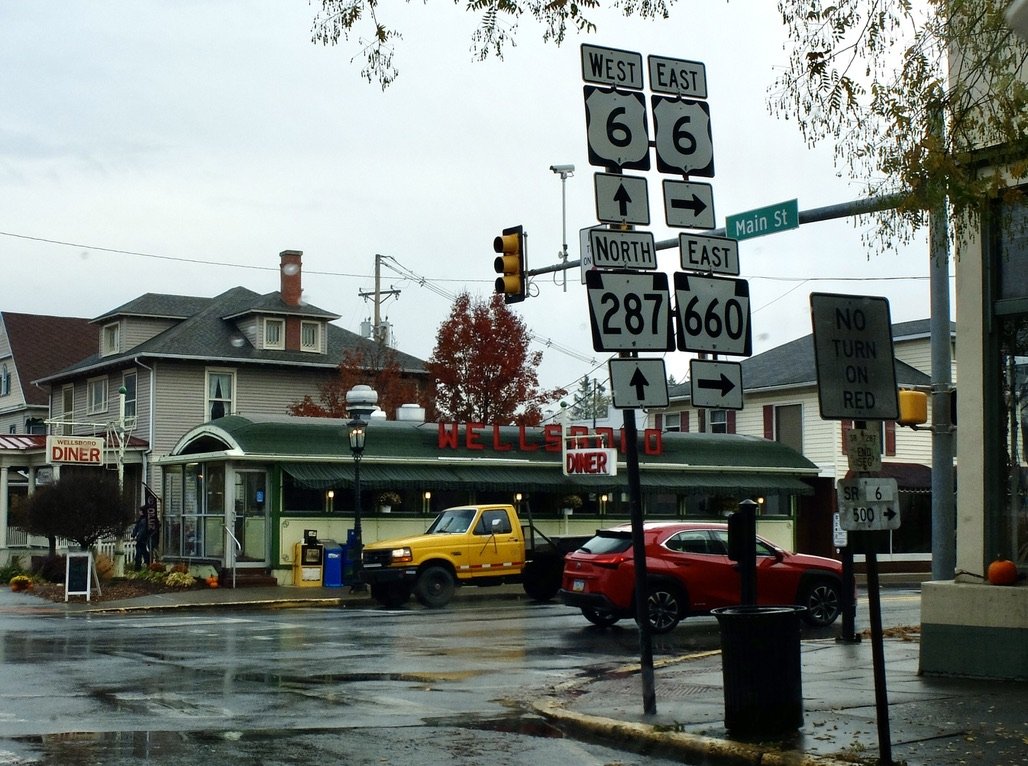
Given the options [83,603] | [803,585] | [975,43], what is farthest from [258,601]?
[975,43]

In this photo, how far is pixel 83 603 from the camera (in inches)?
1103

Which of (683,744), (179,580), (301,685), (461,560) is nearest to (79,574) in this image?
(179,580)

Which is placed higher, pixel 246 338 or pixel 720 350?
pixel 246 338

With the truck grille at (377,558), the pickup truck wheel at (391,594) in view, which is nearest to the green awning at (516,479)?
the pickup truck wheel at (391,594)

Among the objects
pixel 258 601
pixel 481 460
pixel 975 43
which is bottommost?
pixel 258 601

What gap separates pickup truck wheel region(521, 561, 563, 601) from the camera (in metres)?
27.6

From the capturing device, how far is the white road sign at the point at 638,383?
11.5 m

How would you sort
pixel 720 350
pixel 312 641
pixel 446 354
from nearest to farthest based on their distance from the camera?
pixel 720 350
pixel 312 641
pixel 446 354

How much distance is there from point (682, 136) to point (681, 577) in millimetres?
9579

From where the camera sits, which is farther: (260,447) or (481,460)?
(481,460)

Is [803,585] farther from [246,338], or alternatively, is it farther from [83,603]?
[246,338]

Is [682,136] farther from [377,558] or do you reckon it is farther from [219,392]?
[219,392]

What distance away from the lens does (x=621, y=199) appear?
39.0 ft

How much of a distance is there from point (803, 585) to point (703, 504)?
18.2 metres
